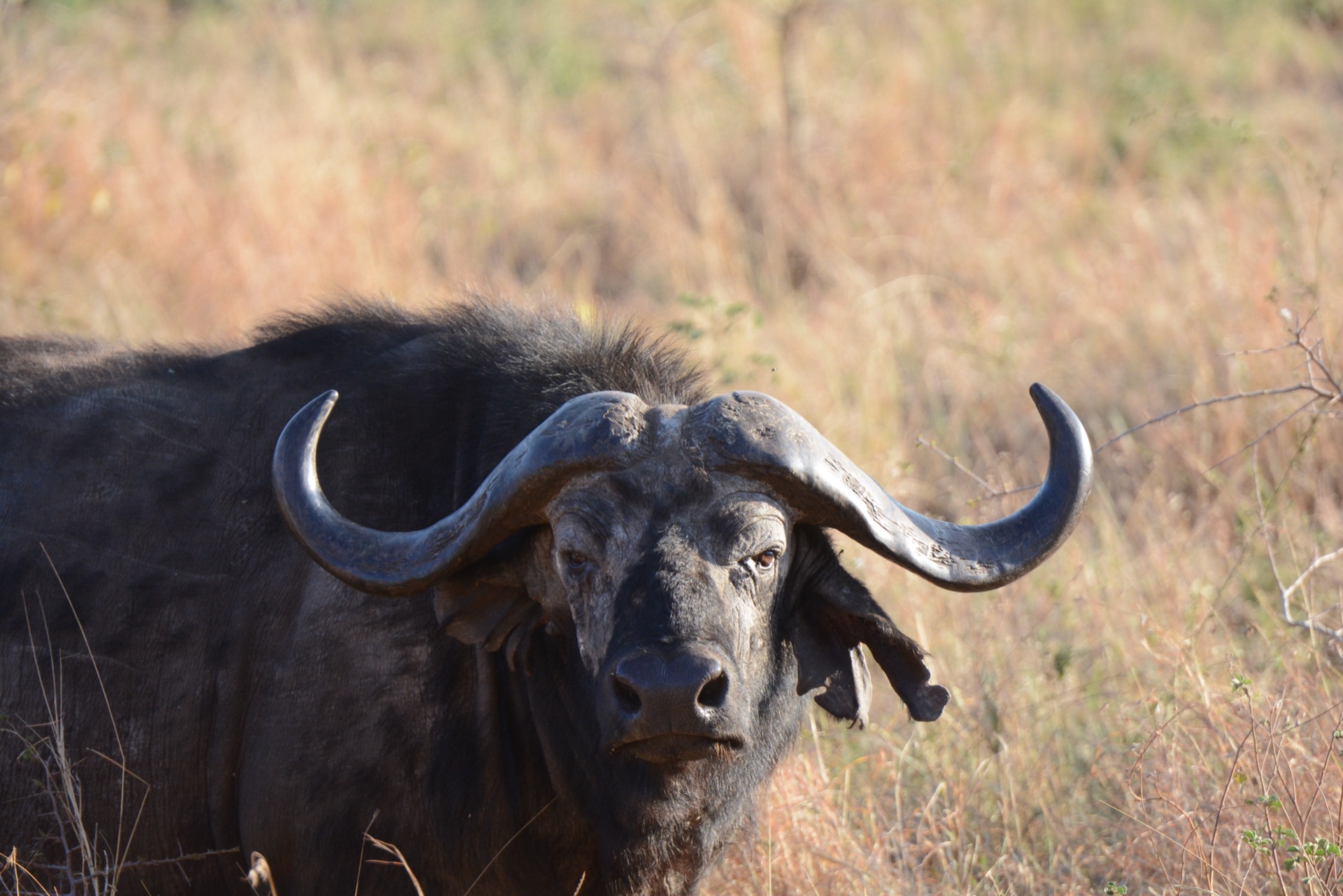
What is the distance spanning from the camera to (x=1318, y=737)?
3.82m

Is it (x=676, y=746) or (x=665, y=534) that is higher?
(x=665, y=534)

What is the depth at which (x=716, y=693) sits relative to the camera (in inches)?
107

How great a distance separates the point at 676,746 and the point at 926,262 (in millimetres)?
6531

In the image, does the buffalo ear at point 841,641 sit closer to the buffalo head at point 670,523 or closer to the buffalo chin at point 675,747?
Answer: the buffalo head at point 670,523

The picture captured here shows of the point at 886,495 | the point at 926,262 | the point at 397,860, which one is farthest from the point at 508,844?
the point at 926,262

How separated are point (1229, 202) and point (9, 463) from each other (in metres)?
7.70

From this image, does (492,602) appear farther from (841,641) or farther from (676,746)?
(841,641)

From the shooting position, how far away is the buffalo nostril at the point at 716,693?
8.83 feet

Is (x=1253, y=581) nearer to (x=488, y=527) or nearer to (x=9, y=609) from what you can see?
(x=488, y=527)

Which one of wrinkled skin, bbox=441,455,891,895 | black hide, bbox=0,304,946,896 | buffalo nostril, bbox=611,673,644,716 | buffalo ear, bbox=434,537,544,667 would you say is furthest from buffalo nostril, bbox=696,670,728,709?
buffalo ear, bbox=434,537,544,667

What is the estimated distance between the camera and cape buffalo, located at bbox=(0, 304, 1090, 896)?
2945mm

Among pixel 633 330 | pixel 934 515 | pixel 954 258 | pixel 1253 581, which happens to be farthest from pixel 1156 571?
pixel 954 258

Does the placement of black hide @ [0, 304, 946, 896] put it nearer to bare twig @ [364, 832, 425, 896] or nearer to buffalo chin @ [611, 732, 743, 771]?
bare twig @ [364, 832, 425, 896]

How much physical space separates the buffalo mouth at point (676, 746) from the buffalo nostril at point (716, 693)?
7 cm
